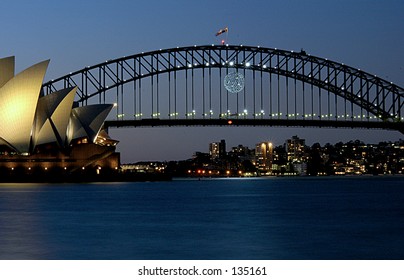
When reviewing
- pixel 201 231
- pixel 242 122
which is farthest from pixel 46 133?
pixel 201 231

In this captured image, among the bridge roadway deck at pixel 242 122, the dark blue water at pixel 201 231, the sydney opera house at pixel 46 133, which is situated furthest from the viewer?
the bridge roadway deck at pixel 242 122

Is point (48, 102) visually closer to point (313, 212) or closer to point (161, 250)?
point (313, 212)

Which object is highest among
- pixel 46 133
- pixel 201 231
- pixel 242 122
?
pixel 242 122

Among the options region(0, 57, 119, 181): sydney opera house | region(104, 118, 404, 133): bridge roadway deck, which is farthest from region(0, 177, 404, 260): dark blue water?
region(104, 118, 404, 133): bridge roadway deck

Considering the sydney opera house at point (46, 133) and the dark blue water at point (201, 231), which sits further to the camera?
the sydney opera house at point (46, 133)

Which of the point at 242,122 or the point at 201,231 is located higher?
the point at 242,122

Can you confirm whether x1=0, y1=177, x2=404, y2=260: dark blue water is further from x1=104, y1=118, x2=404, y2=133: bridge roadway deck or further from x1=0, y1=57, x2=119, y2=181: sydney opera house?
x1=104, y1=118, x2=404, y2=133: bridge roadway deck

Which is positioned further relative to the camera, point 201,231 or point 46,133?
point 46,133

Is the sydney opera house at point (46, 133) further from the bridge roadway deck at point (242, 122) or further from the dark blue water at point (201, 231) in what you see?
the dark blue water at point (201, 231)

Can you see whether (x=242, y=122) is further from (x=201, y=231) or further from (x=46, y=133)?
(x=201, y=231)

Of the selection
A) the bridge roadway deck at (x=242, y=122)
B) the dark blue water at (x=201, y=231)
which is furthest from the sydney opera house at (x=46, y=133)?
the dark blue water at (x=201, y=231)
